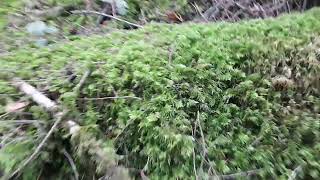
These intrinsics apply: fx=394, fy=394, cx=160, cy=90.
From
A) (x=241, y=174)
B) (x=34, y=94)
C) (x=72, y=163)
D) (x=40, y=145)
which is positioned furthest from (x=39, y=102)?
(x=241, y=174)

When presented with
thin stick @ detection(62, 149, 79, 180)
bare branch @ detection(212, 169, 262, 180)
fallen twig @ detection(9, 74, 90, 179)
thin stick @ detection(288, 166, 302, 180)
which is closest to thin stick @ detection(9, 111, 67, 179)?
fallen twig @ detection(9, 74, 90, 179)

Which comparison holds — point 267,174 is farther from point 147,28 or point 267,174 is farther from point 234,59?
point 147,28

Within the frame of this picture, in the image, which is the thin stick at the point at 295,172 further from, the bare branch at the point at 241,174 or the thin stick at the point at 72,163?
the thin stick at the point at 72,163

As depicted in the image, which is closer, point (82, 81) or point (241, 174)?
point (241, 174)

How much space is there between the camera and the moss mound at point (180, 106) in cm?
186

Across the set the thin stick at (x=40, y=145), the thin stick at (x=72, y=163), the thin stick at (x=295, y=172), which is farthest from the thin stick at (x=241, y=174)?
the thin stick at (x=40, y=145)

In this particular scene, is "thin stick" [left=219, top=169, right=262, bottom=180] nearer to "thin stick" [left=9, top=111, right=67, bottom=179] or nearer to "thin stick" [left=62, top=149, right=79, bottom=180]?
"thin stick" [left=62, top=149, right=79, bottom=180]

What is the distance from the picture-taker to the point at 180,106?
197cm

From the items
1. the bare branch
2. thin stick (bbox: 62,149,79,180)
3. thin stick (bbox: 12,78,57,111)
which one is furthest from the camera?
thin stick (bbox: 12,78,57,111)

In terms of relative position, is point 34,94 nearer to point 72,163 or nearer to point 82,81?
point 82,81

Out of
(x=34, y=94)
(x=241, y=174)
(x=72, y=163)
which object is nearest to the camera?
(x=241, y=174)

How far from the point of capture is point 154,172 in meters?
1.82

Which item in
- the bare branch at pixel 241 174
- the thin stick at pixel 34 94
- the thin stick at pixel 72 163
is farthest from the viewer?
the thin stick at pixel 34 94

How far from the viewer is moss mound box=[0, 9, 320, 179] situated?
6.10 feet
